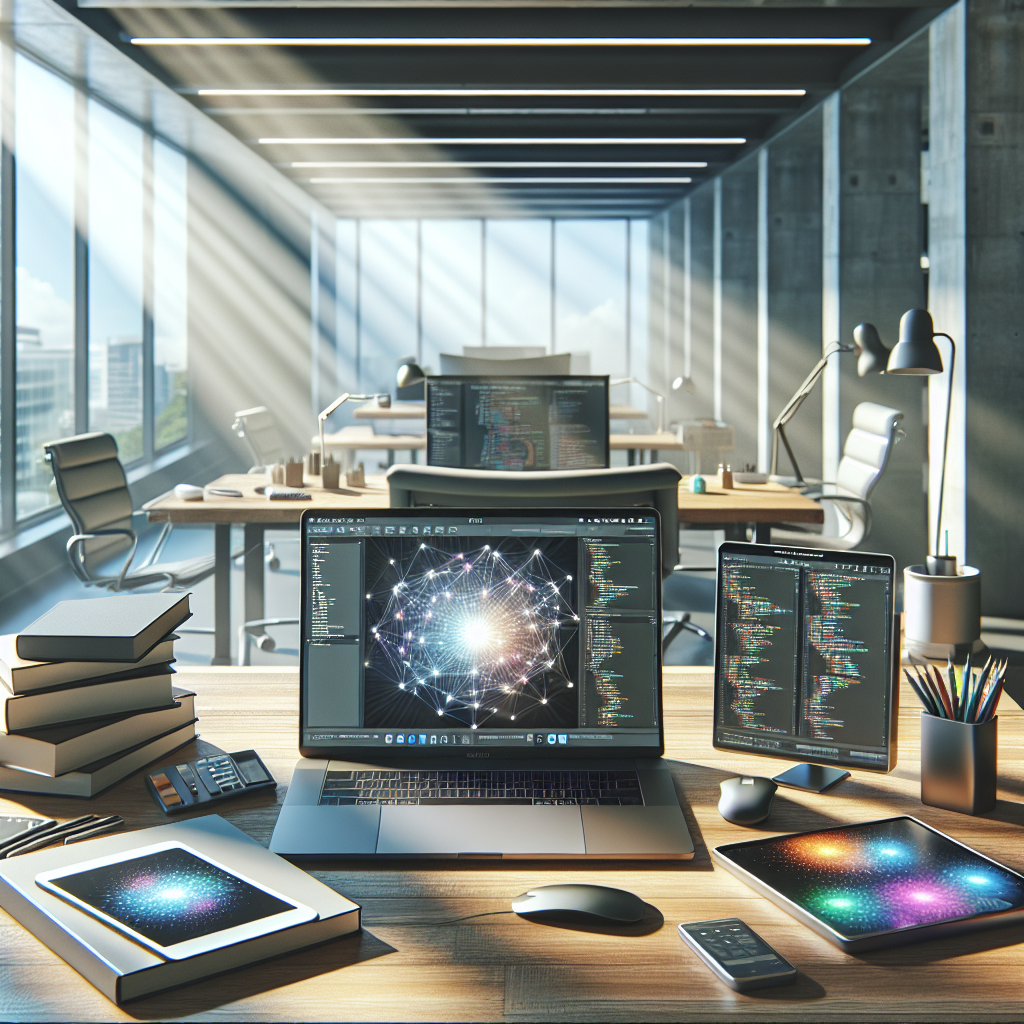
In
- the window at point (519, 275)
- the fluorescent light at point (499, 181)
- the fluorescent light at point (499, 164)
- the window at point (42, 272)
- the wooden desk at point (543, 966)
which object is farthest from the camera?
the window at point (519, 275)

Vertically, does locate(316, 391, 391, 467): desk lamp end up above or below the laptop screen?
above

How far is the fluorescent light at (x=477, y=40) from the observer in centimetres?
567

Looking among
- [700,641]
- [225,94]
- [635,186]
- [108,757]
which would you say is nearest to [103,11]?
[225,94]

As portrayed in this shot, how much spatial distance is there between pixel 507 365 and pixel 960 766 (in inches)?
137

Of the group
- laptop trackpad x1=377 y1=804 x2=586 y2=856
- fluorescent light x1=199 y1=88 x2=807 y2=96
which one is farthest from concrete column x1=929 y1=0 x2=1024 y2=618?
laptop trackpad x1=377 y1=804 x2=586 y2=856

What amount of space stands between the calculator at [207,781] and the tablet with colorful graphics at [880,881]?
61 cm

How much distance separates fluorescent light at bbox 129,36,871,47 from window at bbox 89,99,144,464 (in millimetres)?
1842

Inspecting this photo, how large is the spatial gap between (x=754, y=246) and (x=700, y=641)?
7.71 metres

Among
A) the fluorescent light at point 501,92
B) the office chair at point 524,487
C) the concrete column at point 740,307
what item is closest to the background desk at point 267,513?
the office chair at point 524,487

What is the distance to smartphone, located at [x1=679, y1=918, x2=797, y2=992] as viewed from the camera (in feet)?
3.07

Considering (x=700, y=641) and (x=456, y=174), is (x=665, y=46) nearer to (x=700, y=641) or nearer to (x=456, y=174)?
(x=700, y=641)

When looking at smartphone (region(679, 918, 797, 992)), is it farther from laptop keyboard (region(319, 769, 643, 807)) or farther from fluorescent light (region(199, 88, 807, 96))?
fluorescent light (region(199, 88, 807, 96))

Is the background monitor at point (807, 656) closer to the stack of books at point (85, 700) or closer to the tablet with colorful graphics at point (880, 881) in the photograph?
the tablet with colorful graphics at point (880, 881)

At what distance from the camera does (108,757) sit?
1.36m
